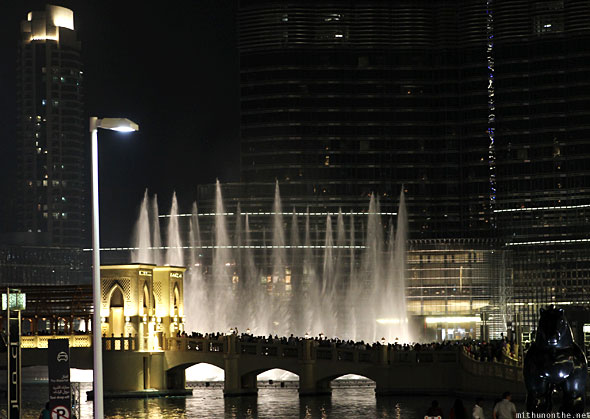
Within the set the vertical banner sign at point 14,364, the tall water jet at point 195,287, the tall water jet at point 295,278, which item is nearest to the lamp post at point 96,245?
the vertical banner sign at point 14,364

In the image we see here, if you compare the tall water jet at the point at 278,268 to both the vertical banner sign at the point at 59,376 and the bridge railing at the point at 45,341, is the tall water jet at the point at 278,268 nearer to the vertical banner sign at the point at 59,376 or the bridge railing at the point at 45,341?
the bridge railing at the point at 45,341

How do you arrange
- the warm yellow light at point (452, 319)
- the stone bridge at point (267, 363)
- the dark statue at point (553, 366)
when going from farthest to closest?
the warm yellow light at point (452, 319), the stone bridge at point (267, 363), the dark statue at point (553, 366)

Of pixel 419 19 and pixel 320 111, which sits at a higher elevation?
pixel 419 19

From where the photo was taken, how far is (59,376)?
4328 centimetres

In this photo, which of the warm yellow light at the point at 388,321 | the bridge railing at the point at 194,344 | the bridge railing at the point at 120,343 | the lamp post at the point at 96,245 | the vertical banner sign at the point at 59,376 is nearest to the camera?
the lamp post at the point at 96,245

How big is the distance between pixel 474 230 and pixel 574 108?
2305cm

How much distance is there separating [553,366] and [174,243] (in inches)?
5185

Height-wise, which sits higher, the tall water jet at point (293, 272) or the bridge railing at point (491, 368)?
the tall water jet at point (293, 272)

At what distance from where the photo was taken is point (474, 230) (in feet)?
622

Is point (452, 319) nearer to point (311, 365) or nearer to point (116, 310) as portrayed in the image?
point (311, 365)

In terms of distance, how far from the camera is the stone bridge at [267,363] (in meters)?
85.0

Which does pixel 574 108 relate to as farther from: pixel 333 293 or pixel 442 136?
pixel 333 293

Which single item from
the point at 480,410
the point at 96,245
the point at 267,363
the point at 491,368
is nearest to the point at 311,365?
the point at 267,363

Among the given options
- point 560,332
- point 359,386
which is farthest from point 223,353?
point 560,332
